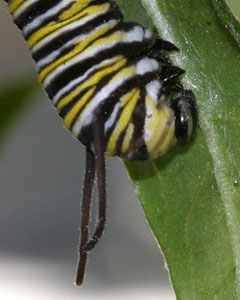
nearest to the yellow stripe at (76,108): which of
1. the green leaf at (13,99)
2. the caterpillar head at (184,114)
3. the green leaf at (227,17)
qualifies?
the caterpillar head at (184,114)

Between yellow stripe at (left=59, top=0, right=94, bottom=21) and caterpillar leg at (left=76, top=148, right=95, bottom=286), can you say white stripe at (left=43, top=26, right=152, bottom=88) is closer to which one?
yellow stripe at (left=59, top=0, right=94, bottom=21)

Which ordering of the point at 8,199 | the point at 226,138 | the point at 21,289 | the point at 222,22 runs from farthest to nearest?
1. the point at 8,199
2. the point at 21,289
3. the point at 226,138
4. the point at 222,22

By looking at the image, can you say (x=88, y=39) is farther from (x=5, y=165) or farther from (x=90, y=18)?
(x=5, y=165)

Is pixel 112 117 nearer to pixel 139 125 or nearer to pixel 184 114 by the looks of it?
pixel 139 125

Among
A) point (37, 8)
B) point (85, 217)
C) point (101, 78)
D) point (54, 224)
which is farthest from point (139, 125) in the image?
point (54, 224)

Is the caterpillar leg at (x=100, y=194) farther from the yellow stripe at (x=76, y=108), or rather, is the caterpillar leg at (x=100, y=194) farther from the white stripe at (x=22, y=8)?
the white stripe at (x=22, y=8)

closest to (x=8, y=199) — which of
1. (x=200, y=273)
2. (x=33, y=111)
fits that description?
(x=33, y=111)

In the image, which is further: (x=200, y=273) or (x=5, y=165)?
(x=5, y=165)
